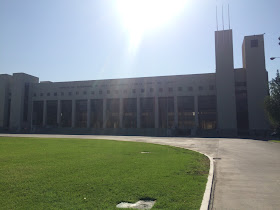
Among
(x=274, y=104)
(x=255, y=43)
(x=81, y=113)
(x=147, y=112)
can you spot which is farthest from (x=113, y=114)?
(x=274, y=104)

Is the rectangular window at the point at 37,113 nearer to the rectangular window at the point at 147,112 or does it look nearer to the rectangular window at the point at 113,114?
the rectangular window at the point at 113,114

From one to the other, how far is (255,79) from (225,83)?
25.3 ft

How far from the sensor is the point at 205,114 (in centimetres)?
6875

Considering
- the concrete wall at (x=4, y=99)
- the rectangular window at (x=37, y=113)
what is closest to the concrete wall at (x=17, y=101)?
the rectangular window at (x=37, y=113)

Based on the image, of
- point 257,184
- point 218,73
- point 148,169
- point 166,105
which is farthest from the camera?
point 166,105

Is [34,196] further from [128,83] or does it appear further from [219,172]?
[128,83]

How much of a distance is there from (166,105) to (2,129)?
5896cm

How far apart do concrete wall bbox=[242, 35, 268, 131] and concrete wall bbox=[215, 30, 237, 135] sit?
409cm

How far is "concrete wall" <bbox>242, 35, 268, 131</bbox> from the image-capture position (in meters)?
62.5

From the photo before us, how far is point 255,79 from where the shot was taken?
6366 centimetres

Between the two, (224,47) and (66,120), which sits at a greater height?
(224,47)

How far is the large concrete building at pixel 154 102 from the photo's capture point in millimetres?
63875

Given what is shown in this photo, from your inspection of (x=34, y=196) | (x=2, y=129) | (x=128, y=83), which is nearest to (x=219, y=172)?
(x=34, y=196)

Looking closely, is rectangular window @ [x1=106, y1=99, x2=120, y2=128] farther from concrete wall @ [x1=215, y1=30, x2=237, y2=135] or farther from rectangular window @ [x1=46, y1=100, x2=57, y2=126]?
concrete wall @ [x1=215, y1=30, x2=237, y2=135]
